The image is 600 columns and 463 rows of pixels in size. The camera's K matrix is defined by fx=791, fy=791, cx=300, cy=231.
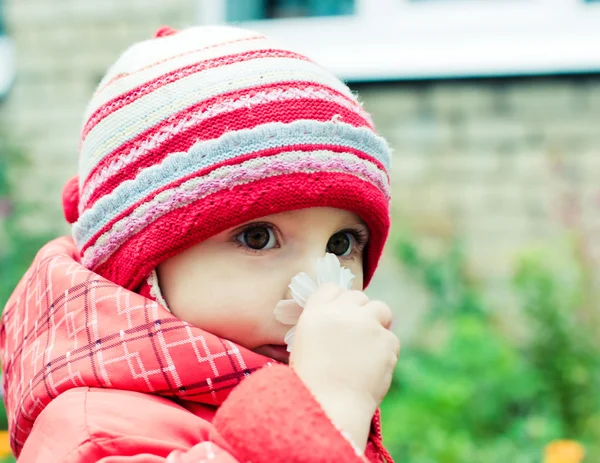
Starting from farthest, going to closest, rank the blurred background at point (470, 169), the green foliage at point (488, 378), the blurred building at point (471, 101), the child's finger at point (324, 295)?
the blurred building at point (471, 101) → the blurred background at point (470, 169) → the green foliage at point (488, 378) → the child's finger at point (324, 295)

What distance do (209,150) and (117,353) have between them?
37 cm

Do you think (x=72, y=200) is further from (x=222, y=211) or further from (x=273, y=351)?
(x=273, y=351)

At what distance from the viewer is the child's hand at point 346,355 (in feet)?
3.82

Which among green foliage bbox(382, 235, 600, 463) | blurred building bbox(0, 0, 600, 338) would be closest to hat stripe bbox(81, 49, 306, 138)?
green foliage bbox(382, 235, 600, 463)

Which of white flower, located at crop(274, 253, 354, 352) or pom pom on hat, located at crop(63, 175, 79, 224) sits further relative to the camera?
pom pom on hat, located at crop(63, 175, 79, 224)

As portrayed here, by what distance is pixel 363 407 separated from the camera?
117cm

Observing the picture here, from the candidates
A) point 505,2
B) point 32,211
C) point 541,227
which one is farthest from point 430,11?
point 32,211

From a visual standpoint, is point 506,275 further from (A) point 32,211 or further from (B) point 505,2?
(A) point 32,211

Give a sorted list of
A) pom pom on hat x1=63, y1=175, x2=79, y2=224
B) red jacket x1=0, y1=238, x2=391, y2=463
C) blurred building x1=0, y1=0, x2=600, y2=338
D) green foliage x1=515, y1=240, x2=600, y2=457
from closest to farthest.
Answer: red jacket x1=0, y1=238, x2=391, y2=463, pom pom on hat x1=63, y1=175, x2=79, y2=224, green foliage x1=515, y1=240, x2=600, y2=457, blurred building x1=0, y1=0, x2=600, y2=338

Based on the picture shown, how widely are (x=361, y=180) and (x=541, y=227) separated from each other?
A: 309 cm

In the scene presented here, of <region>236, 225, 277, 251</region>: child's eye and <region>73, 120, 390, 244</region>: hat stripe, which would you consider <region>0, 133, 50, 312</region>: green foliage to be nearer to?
<region>73, 120, 390, 244</region>: hat stripe

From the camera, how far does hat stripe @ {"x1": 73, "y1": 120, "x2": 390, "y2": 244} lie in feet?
4.44

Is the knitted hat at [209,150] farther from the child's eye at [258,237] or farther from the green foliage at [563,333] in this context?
the green foliage at [563,333]

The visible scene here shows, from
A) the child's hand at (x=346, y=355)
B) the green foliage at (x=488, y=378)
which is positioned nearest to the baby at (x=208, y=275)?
the child's hand at (x=346, y=355)
